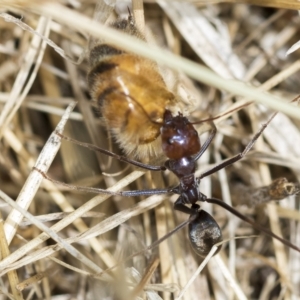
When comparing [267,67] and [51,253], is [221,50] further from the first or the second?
[51,253]

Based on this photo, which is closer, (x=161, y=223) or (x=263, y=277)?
(x=161, y=223)

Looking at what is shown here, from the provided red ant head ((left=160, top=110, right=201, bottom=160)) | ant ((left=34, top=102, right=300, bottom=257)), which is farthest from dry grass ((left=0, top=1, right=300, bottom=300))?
red ant head ((left=160, top=110, right=201, bottom=160))

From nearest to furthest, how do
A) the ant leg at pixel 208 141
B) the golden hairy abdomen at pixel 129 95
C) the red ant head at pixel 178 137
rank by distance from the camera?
the golden hairy abdomen at pixel 129 95, the red ant head at pixel 178 137, the ant leg at pixel 208 141

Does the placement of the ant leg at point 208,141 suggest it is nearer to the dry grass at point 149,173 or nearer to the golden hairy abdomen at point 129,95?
the dry grass at point 149,173

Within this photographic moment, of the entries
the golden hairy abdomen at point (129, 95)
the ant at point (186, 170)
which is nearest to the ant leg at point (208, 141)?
the ant at point (186, 170)

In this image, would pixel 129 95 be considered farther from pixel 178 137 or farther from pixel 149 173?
pixel 149 173

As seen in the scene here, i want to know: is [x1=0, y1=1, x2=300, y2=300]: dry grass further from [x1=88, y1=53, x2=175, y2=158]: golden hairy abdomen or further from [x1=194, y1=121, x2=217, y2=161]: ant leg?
[x1=88, y1=53, x2=175, y2=158]: golden hairy abdomen

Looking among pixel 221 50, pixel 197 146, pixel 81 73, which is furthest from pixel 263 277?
pixel 81 73
